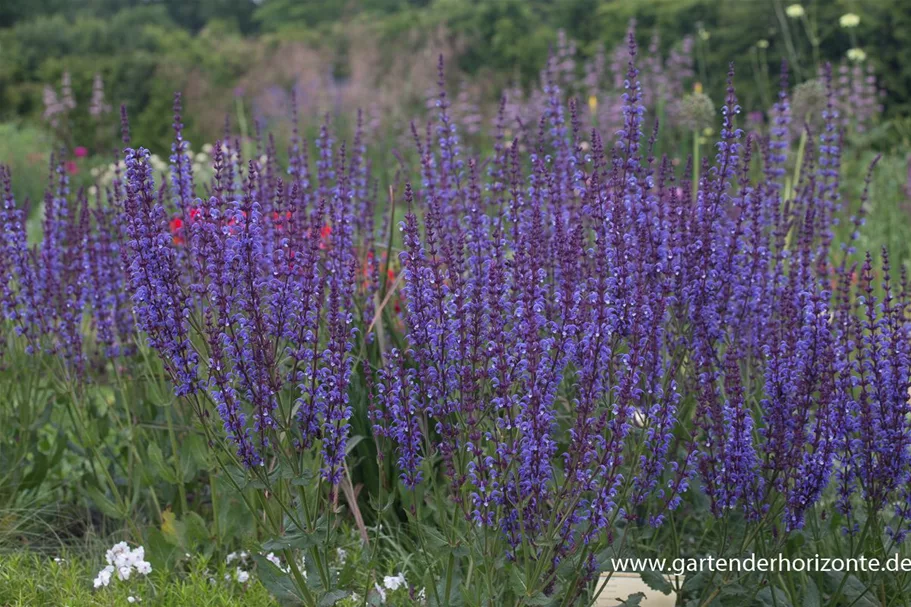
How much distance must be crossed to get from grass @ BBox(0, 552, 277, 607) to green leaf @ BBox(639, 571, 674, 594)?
1315 mm

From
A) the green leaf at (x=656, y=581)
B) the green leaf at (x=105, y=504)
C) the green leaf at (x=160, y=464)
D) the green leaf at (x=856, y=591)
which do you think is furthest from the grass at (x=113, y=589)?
the green leaf at (x=856, y=591)

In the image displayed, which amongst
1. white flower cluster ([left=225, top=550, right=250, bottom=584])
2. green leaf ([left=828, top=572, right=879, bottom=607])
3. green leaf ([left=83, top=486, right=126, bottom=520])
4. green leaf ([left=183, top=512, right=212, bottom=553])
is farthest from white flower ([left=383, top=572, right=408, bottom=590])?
green leaf ([left=828, top=572, right=879, bottom=607])

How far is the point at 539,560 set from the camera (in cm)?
281

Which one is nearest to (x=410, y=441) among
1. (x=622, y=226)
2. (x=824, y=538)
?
(x=622, y=226)

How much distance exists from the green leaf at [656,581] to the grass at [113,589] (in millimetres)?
1315

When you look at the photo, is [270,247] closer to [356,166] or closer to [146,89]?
[356,166]

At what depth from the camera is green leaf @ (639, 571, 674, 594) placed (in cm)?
322

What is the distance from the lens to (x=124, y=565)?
3682mm

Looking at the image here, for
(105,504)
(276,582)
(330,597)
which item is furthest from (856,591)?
(105,504)

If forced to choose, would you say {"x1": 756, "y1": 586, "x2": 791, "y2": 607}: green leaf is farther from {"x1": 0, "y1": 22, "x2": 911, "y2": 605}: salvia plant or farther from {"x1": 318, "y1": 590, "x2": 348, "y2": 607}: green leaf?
{"x1": 318, "y1": 590, "x2": 348, "y2": 607}: green leaf

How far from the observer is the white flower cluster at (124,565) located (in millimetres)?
3598

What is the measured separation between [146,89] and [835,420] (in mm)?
15427

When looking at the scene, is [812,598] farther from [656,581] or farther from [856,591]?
[656,581]

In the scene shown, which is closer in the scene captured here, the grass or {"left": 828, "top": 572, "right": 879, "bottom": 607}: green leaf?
{"left": 828, "top": 572, "right": 879, "bottom": 607}: green leaf
